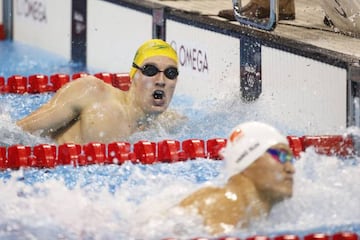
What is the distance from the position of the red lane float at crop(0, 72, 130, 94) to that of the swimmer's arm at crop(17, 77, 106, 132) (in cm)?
133

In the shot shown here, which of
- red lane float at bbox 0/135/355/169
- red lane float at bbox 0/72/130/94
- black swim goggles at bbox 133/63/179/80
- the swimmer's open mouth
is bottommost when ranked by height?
red lane float at bbox 0/135/355/169

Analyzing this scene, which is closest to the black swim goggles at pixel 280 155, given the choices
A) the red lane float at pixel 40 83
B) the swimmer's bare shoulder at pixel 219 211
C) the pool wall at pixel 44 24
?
the swimmer's bare shoulder at pixel 219 211

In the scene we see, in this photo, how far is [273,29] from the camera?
4.99m

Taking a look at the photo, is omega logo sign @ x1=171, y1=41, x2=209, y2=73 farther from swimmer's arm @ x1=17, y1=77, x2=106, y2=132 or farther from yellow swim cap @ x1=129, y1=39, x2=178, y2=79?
swimmer's arm @ x1=17, y1=77, x2=106, y2=132

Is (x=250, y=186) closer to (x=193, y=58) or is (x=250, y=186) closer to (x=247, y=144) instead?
(x=247, y=144)

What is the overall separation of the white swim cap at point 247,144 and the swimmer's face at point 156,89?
1.28 meters

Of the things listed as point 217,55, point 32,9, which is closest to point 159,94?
point 217,55

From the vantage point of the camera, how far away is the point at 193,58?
5.81m

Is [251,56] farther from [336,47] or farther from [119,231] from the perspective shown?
[119,231]

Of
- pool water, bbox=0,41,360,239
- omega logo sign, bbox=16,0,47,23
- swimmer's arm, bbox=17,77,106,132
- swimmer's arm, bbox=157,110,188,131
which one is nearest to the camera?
pool water, bbox=0,41,360,239

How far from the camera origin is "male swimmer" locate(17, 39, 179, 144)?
4.28m

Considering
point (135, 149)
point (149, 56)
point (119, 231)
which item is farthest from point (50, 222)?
point (149, 56)

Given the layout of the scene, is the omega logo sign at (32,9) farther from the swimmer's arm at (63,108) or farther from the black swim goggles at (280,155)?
the black swim goggles at (280,155)

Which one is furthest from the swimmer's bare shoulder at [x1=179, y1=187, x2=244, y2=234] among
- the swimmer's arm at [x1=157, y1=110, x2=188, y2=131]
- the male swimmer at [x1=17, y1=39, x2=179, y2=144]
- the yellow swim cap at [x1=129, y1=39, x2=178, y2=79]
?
the swimmer's arm at [x1=157, y1=110, x2=188, y2=131]
